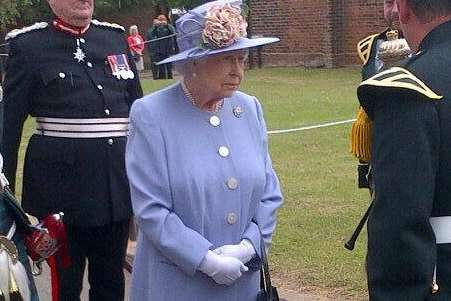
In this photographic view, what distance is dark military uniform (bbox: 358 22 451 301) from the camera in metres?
2.35

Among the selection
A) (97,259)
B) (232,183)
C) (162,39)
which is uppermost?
(232,183)

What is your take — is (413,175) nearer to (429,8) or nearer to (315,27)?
(429,8)

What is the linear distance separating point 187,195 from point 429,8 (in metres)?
1.32

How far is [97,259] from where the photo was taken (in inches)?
182

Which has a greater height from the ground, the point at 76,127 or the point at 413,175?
the point at 413,175

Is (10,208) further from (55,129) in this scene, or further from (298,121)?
(298,121)

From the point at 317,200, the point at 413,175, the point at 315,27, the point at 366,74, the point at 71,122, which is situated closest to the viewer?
the point at 413,175

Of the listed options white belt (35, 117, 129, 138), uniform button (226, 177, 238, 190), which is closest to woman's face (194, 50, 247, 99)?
uniform button (226, 177, 238, 190)

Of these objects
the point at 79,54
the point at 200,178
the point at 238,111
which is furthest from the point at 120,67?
the point at 200,178

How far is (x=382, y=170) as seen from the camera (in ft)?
7.84

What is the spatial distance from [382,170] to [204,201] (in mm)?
1158

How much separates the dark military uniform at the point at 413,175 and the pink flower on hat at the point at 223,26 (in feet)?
3.44

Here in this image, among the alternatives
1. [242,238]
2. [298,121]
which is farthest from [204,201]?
[298,121]

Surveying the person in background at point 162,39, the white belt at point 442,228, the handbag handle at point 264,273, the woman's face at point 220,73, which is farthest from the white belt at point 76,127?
the person in background at point 162,39
